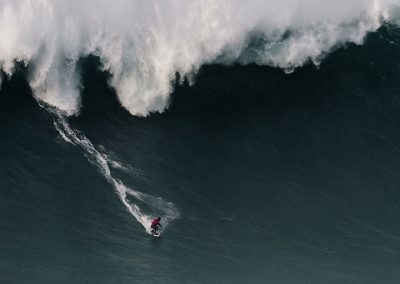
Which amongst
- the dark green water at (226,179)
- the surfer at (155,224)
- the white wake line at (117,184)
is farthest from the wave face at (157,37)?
the surfer at (155,224)

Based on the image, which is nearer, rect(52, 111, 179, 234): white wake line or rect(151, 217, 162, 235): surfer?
rect(151, 217, 162, 235): surfer

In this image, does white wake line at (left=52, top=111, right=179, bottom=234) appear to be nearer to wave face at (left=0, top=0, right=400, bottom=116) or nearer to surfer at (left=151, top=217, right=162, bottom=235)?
surfer at (left=151, top=217, right=162, bottom=235)

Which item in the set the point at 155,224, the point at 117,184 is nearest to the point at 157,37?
the point at 117,184

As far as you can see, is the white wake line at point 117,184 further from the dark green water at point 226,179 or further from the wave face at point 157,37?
the wave face at point 157,37

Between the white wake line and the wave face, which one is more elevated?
the wave face

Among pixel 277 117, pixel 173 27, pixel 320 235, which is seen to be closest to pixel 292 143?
pixel 277 117

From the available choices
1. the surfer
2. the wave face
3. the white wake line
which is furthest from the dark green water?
the wave face

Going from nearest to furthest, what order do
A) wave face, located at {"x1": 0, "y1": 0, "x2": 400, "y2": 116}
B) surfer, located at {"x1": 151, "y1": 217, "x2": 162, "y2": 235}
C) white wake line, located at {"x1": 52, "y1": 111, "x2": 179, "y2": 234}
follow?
1. surfer, located at {"x1": 151, "y1": 217, "x2": 162, "y2": 235}
2. white wake line, located at {"x1": 52, "y1": 111, "x2": 179, "y2": 234}
3. wave face, located at {"x1": 0, "y1": 0, "x2": 400, "y2": 116}
